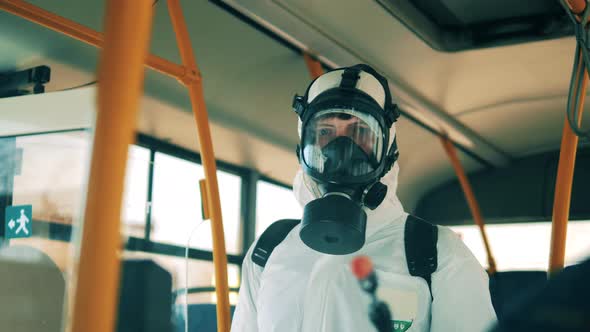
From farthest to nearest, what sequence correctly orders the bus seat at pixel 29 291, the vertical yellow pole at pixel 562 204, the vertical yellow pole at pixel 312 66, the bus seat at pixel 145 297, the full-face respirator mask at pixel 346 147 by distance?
the vertical yellow pole at pixel 312 66 → the vertical yellow pole at pixel 562 204 → the bus seat at pixel 29 291 → the full-face respirator mask at pixel 346 147 → the bus seat at pixel 145 297

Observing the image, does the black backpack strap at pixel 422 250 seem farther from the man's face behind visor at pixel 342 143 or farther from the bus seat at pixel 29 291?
the bus seat at pixel 29 291

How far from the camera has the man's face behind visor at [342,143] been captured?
1927 mm

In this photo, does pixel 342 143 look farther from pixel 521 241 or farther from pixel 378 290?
pixel 521 241

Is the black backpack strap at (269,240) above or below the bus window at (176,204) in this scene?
below

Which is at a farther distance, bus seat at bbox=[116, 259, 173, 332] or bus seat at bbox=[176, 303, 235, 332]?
bus seat at bbox=[176, 303, 235, 332]

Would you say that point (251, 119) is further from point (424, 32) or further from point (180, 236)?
point (424, 32)

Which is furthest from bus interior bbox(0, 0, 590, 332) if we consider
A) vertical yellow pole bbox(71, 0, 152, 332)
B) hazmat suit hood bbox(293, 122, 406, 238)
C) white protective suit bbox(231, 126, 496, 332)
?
hazmat suit hood bbox(293, 122, 406, 238)

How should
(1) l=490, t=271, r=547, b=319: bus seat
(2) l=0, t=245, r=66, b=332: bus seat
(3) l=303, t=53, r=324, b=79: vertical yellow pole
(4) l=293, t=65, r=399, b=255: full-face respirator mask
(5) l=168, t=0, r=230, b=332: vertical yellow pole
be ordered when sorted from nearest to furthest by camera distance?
(4) l=293, t=65, r=399, b=255: full-face respirator mask, (2) l=0, t=245, r=66, b=332: bus seat, (5) l=168, t=0, r=230, b=332: vertical yellow pole, (3) l=303, t=53, r=324, b=79: vertical yellow pole, (1) l=490, t=271, r=547, b=319: bus seat

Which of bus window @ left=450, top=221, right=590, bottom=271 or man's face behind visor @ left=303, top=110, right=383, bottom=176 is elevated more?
bus window @ left=450, top=221, right=590, bottom=271

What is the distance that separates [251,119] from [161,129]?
30.4 inches

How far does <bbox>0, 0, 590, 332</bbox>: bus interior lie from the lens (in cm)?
174

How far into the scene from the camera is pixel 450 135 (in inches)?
252

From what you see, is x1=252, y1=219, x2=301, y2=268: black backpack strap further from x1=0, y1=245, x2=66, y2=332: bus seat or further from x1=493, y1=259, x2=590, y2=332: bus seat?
x1=493, y1=259, x2=590, y2=332: bus seat

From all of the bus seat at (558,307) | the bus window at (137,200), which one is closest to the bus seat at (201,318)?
the bus window at (137,200)
